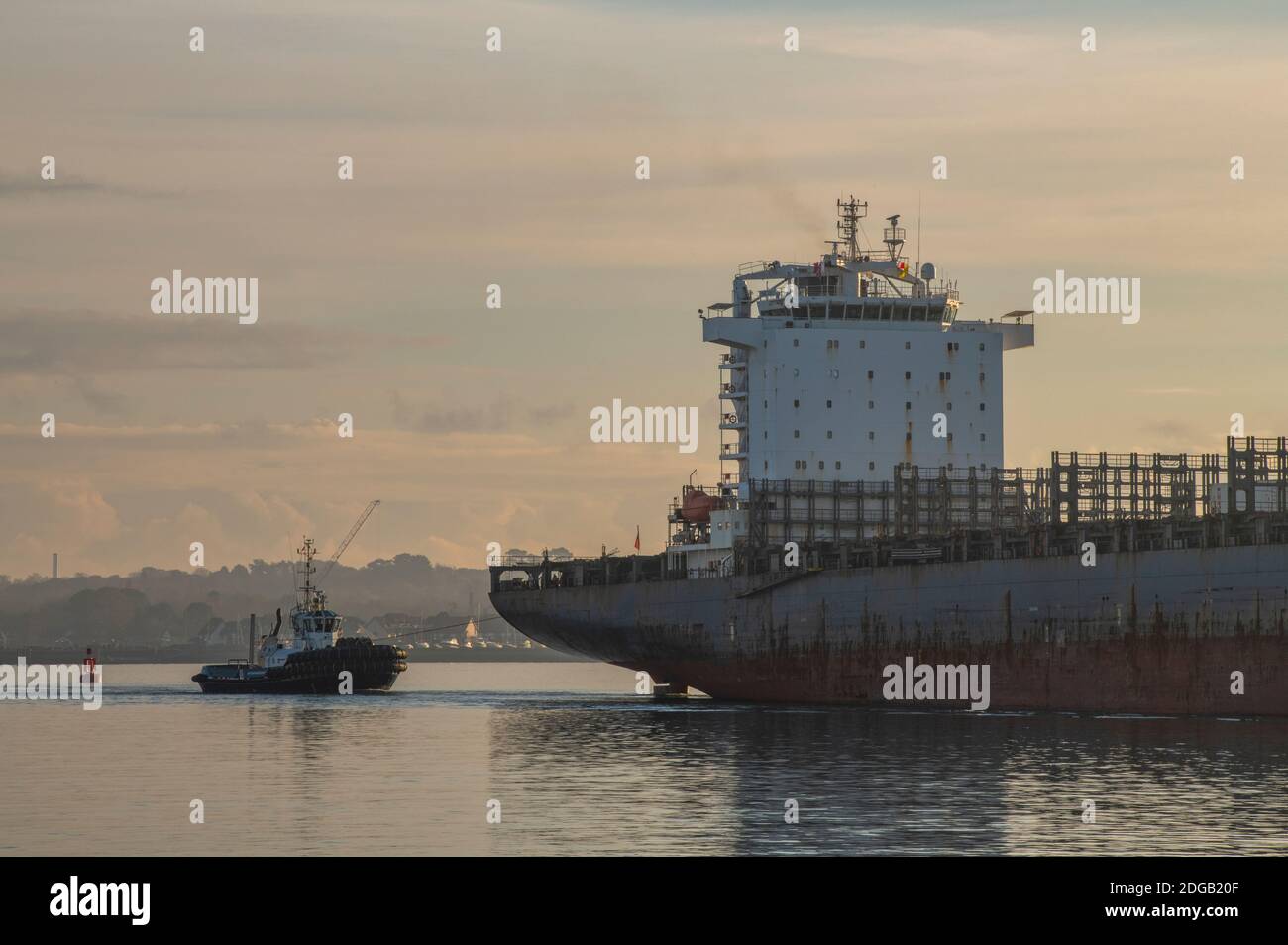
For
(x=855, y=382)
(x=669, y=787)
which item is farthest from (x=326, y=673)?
(x=669, y=787)

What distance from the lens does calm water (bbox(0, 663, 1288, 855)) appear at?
28859 millimetres

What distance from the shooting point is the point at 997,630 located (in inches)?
2173

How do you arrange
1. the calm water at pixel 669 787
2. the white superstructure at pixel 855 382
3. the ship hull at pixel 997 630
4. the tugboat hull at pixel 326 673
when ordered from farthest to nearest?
the tugboat hull at pixel 326 673, the white superstructure at pixel 855 382, the ship hull at pixel 997 630, the calm water at pixel 669 787

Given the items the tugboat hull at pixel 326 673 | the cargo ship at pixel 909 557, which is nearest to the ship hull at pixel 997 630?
the cargo ship at pixel 909 557

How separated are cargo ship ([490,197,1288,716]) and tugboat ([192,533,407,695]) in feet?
35.3

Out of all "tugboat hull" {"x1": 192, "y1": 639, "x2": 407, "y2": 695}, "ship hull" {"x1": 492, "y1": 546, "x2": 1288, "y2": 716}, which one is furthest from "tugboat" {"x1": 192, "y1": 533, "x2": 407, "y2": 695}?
"ship hull" {"x1": 492, "y1": 546, "x2": 1288, "y2": 716}

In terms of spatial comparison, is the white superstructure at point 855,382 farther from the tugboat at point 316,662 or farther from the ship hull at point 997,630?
the tugboat at point 316,662

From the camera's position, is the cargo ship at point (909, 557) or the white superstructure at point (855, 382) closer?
the cargo ship at point (909, 557)

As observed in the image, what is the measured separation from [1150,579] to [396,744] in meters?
21.2

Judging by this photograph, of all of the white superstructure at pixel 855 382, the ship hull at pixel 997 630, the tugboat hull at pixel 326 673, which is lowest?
the tugboat hull at pixel 326 673

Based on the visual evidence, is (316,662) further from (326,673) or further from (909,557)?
(909,557)

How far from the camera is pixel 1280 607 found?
46.1m

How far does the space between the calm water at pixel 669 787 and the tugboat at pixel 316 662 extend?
2693 cm

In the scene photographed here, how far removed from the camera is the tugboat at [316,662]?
290 ft
